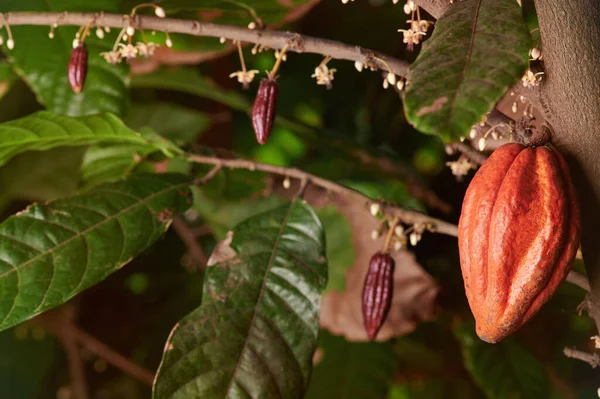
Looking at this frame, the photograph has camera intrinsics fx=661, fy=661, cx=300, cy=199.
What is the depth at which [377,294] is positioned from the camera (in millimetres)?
800

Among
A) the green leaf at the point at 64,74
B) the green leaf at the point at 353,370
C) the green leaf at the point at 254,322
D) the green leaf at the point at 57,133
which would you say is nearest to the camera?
the green leaf at the point at 254,322

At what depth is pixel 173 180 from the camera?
37.1 inches

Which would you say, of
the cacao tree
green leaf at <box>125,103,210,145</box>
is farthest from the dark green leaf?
green leaf at <box>125,103,210,145</box>

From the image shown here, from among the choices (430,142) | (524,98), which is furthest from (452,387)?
(524,98)

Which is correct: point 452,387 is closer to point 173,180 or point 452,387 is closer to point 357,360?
point 357,360

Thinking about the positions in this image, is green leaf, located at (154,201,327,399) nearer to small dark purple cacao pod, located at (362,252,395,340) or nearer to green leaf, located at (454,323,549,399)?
small dark purple cacao pod, located at (362,252,395,340)

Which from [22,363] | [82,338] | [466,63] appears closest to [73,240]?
[466,63]

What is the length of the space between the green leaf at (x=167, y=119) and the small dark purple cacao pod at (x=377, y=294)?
699 mm

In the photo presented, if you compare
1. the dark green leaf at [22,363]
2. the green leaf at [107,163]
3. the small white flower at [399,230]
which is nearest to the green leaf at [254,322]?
the small white flower at [399,230]

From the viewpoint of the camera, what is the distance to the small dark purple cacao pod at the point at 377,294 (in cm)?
80

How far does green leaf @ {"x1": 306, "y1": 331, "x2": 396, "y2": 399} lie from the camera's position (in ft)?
3.98

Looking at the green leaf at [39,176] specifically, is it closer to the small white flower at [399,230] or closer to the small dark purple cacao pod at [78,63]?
the small dark purple cacao pod at [78,63]

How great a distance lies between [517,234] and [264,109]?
1.07 ft

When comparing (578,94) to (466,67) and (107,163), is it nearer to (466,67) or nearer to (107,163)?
(466,67)
